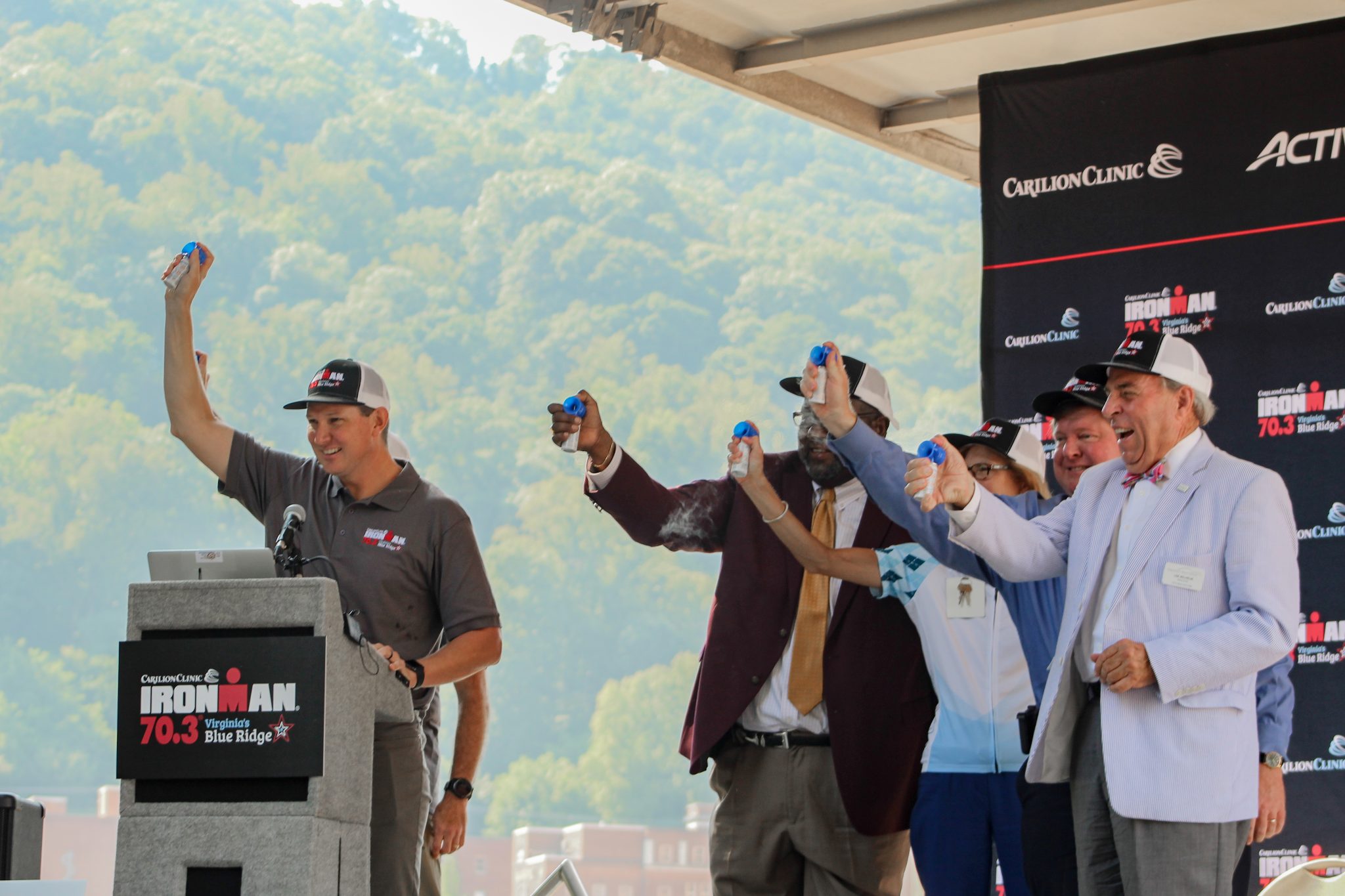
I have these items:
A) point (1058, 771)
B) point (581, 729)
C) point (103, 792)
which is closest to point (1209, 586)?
point (1058, 771)

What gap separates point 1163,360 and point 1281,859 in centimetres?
242

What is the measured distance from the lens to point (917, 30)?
5.32 m

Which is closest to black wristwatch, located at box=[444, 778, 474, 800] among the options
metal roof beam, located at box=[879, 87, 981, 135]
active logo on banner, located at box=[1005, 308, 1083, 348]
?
active logo on banner, located at box=[1005, 308, 1083, 348]

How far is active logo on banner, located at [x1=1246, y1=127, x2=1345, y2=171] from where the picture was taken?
4.68 meters

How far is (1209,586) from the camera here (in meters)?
2.69

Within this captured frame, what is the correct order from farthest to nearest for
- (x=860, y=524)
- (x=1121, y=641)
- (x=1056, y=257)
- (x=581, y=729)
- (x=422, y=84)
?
(x=422, y=84), (x=581, y=729), (x=1056, y=257), (x=860, y=524), (x=1121, y=641)

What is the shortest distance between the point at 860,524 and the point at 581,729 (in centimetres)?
3767

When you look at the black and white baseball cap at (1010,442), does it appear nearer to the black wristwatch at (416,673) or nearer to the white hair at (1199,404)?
the white hair at (1199,404)

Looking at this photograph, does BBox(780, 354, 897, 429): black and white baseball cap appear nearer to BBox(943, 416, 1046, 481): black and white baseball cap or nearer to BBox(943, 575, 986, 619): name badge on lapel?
BBox(943, 416, 1046, 481): black and white baseball cap

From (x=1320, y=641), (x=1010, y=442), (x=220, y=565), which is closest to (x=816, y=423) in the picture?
(x=1010, y=442)

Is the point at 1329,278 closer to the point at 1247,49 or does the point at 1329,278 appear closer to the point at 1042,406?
the point at 1247,49

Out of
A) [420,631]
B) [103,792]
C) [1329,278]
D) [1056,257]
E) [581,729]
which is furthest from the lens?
[581,729]

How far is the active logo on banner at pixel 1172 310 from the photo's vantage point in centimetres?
479

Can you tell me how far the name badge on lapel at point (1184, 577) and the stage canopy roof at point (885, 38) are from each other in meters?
2.74
